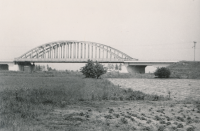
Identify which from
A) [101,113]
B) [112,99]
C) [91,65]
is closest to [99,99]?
[112,99]

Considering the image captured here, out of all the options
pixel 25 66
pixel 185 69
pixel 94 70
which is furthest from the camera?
pixel 25 66

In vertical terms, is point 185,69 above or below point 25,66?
below

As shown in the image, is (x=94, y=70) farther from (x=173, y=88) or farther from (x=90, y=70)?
(x=173, y=88)

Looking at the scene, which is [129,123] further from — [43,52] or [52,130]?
[43,52]

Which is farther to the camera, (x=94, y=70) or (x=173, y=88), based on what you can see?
(x=94, y=70)

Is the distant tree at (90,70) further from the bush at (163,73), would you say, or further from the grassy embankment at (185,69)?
the grassy embankment at (185,69)

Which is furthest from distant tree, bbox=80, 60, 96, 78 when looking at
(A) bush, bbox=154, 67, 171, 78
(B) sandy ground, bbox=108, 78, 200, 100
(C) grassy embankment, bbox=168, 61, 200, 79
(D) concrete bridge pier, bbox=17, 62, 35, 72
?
(D) concrete bridge pier, bbox=17, 62, 35, 72

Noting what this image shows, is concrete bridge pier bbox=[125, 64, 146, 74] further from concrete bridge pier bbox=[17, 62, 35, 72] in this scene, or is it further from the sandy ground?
the sandy ground

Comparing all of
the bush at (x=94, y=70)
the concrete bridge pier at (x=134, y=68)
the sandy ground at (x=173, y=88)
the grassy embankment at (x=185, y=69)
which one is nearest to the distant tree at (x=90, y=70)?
the bush at (x=94, y=70)

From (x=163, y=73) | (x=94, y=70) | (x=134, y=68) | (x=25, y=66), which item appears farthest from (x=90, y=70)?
(x=25, y=66)

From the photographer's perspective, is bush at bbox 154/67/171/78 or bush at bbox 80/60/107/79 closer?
bush at bbox 80/60/107/79

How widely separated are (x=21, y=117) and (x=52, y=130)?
2468 mm

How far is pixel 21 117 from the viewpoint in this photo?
10102 millimetres

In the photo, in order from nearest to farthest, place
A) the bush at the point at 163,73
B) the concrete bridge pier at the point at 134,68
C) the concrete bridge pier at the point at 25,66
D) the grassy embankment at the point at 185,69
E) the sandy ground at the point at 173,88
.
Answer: the sandy ground at the point at 173,88, the bush at the point at 163,73, the grassy embankment at the point at 185,69, the concrete bridge pier at the point at 134,68, the concrete bridge pier at the point at 25,66
